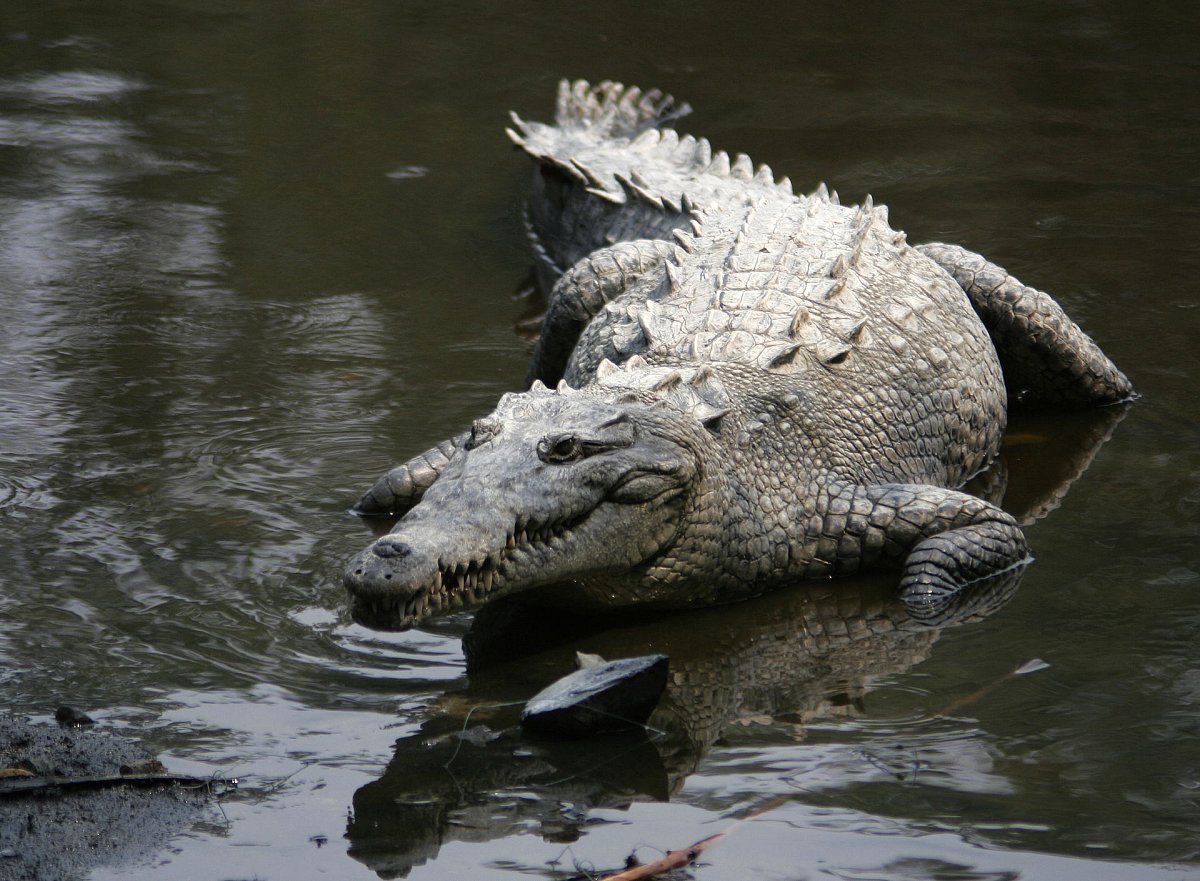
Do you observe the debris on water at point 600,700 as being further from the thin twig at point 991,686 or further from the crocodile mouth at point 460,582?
the thin twig at point 991,686

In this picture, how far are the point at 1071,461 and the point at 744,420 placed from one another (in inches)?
62.7

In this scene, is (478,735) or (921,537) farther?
(921,537)

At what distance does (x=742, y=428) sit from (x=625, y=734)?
4.01 feet

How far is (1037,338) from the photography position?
5637mm

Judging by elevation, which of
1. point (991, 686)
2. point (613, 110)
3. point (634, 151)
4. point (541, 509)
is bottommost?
point (991, 686)

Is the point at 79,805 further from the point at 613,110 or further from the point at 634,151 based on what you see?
the point at 613,110

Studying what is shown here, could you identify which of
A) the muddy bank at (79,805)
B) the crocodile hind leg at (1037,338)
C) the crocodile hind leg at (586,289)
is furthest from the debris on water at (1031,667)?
the crocodile hind leg at (586,289)

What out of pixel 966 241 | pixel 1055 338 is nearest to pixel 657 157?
pixel 966 241

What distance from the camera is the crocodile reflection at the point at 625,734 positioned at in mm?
2984

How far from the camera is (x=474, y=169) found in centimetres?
894

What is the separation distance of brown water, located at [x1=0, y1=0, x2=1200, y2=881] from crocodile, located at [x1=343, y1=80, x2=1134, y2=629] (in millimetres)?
184

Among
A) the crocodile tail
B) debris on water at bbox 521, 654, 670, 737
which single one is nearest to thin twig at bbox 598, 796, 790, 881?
debris on water at bbox 521, 654, 670, 737

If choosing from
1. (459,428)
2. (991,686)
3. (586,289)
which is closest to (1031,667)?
(991,686)

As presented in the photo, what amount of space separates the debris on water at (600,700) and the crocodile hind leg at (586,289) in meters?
2.70
